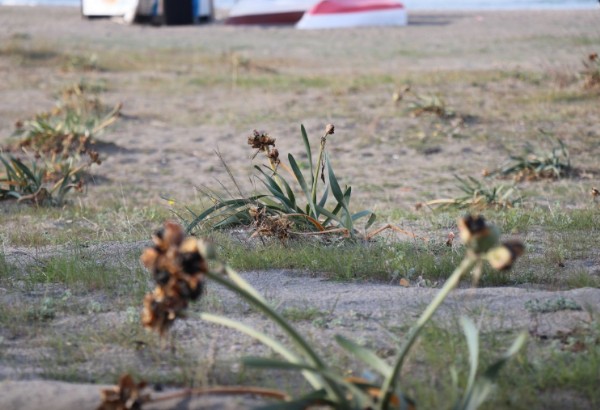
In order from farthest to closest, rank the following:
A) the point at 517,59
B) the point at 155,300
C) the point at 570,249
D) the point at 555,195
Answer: the point at 517,59
the point at 555,195
the point at 570,249
the point at 155,300

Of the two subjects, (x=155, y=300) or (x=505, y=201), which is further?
(x=505, y=201)

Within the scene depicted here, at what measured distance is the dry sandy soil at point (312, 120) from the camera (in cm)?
306

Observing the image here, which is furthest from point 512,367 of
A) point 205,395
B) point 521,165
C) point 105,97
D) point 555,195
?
point 105,97

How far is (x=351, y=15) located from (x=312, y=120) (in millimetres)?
11360

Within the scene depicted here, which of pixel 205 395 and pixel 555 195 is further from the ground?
pixel 205 395

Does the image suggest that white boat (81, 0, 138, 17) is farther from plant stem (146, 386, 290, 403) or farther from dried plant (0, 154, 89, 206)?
plant stem (146, 386, 290, 403)

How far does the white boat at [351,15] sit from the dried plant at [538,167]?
532 inches

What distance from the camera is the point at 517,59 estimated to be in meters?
13.9

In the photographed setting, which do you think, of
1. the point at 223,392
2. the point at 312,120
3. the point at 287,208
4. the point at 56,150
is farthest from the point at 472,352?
the point at 312,120

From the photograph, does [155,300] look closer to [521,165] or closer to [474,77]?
[521,165]

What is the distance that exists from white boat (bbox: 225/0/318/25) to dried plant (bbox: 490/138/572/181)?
15269mm

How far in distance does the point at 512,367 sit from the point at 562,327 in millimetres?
456

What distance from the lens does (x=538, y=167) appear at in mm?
7488

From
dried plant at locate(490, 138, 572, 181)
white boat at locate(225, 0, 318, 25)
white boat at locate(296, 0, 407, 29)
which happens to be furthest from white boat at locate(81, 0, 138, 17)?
dried plant at locate(490, 138, 572, 181)
